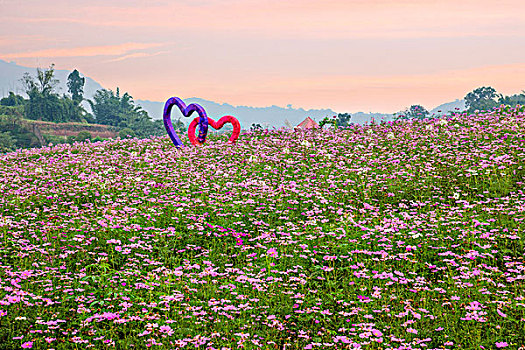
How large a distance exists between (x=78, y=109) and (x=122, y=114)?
21.3 feet

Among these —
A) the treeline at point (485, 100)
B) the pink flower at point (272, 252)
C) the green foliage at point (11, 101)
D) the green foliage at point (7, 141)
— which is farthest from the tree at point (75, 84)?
the pink flower at point (272, 252)

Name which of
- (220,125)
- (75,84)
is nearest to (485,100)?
(220,125)

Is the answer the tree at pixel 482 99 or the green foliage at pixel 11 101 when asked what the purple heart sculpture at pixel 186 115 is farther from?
the green foliage at pixel 11 101

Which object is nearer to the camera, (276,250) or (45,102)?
(276,250)

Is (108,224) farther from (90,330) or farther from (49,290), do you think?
(90,330)

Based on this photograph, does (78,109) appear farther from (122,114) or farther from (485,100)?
(485,100)

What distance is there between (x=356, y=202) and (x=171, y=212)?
4.05 metres

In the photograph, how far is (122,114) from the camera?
3108 inches

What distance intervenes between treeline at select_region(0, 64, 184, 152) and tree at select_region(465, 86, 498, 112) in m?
38.6

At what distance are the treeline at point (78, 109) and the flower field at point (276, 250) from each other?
175ft

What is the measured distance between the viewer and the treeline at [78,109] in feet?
230

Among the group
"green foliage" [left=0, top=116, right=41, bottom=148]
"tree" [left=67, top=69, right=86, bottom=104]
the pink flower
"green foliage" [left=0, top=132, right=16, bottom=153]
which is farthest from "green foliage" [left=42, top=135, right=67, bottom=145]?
the pink flower

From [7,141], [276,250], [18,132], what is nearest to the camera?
[276,250]

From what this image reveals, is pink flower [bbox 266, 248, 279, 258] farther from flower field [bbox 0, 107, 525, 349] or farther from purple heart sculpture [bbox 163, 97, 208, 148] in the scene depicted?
purple heart sculpture [bbox 163, 97, 208, 148]
